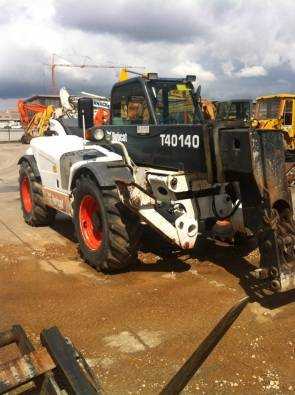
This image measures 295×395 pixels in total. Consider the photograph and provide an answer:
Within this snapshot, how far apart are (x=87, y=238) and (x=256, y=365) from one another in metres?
2.99

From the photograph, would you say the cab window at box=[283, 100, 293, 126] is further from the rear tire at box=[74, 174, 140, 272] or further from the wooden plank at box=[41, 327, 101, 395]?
the wooden plank at box=[41, 327, 101, 395]

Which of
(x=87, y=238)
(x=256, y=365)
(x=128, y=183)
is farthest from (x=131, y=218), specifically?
(x=256, y=365)

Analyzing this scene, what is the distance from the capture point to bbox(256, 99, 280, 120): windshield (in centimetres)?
1678

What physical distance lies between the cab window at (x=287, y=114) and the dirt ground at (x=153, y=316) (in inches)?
431

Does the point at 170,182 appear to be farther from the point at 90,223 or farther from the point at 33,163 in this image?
the point at 33,163

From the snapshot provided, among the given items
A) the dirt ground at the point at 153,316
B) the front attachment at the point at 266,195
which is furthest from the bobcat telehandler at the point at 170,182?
the dirt ground at the point at 153,316

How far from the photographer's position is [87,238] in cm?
612

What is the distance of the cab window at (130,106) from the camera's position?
19.7ft

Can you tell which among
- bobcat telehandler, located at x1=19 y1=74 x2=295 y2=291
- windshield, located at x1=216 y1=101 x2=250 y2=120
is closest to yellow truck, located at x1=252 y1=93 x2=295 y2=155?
windshield, located at x1=216 y1=101 x2=250 y2=120

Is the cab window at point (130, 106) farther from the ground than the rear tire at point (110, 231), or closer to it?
farther from the ground

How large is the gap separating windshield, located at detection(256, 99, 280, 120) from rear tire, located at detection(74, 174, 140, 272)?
40.2ft

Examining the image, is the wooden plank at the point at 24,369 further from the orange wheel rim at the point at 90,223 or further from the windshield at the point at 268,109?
the windshield at the point at 268,109

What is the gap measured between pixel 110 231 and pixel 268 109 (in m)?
13.0

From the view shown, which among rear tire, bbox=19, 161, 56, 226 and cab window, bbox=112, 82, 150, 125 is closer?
cab window, bbox=112, 82, 150, 125
